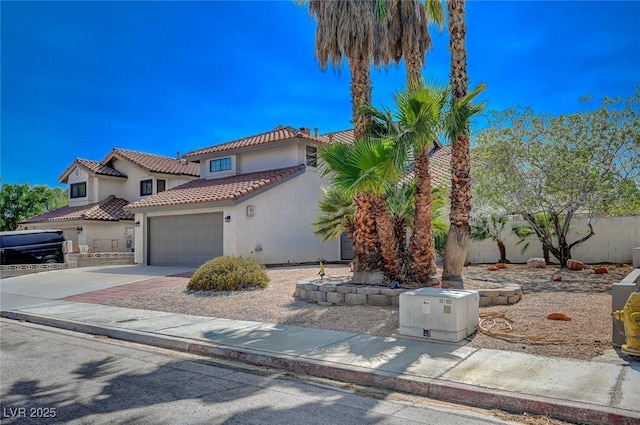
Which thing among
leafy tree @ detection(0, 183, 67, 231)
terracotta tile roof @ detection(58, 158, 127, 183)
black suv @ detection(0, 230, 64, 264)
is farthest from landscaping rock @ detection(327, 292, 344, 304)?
leafy tree @ detection(0, 183, 67, 231)

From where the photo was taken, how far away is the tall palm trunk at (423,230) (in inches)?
440

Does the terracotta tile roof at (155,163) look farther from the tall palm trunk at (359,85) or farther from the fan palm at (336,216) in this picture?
the tall palm trunk at (359,85)

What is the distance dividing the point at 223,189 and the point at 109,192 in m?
14.5

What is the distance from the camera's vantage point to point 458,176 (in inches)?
424

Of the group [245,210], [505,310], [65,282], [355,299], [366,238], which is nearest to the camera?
[505,310]

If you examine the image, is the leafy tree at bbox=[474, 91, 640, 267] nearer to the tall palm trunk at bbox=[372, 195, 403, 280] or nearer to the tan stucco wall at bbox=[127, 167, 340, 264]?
the tall palm trunk at bbox=[372, 195, 403, 280]

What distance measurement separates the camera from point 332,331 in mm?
8875

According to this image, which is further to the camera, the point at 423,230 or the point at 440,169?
the point at 440,169

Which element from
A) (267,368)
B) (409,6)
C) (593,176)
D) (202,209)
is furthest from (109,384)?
(202,209)

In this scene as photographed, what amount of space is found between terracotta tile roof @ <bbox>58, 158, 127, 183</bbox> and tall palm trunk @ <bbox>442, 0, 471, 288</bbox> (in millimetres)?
26776

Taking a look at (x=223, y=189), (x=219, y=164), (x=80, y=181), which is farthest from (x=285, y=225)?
(x=80, y=181)

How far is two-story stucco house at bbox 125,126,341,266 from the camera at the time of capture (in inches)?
800

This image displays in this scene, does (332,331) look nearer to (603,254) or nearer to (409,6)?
(409,6)

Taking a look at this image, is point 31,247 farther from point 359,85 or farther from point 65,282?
point 359,85
